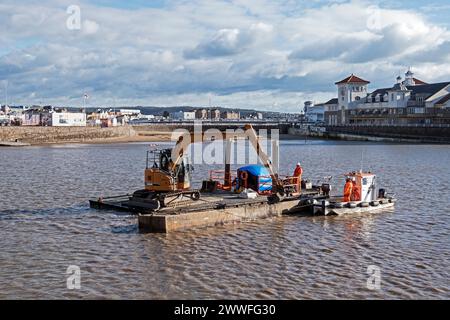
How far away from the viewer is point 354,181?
92.2 feet

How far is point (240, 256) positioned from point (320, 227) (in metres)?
6.32

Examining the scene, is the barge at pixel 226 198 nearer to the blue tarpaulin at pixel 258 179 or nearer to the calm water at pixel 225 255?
the blue tarpaulin at pixel 258 179

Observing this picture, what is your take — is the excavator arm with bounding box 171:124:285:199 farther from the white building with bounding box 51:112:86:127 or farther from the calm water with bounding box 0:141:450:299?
the white building with bounding box 51:112:86:127

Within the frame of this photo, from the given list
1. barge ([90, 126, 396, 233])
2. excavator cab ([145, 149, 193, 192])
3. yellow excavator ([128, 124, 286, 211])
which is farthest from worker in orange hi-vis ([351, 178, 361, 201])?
excavator cab ([145, 149, 193, 192])

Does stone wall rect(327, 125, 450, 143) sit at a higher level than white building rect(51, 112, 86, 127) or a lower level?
lower

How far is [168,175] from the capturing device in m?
24.3

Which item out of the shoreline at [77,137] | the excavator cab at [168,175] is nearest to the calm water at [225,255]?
the excavator cab at [168,175]

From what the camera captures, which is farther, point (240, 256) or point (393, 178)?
point (393, 178)

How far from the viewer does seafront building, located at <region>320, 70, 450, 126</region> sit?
113 meters

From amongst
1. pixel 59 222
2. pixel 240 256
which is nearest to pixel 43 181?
pixel 59 222

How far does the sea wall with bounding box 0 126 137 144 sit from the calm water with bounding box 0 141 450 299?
224 ft

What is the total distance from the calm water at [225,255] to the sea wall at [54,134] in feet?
224

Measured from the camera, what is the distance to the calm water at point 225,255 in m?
15.6
